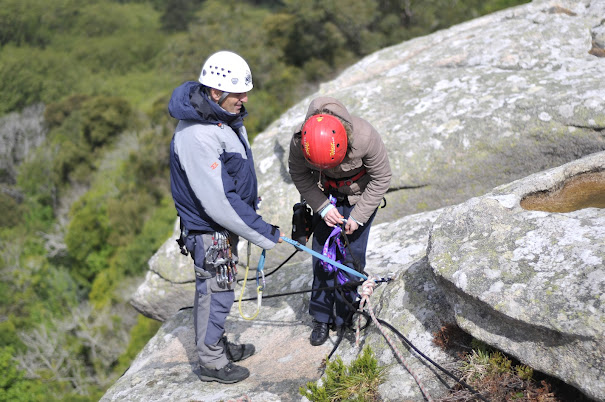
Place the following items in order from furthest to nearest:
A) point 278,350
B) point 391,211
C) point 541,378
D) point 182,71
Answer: point 182,71 → point 391,211 → point 278,350 → point 541,378

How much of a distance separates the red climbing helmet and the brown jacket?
168 millimetres

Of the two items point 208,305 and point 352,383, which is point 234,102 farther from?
point 352,383

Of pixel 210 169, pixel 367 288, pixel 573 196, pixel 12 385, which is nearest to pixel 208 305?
pixel 210 169

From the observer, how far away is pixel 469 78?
784 centimetres

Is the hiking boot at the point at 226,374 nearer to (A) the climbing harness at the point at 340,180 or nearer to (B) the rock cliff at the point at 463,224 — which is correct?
(B) the rock cliff at the point at 463,224

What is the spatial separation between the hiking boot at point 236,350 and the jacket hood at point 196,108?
2276 mm

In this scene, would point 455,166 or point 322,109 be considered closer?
point 322,109

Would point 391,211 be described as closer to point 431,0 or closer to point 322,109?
point 322,109

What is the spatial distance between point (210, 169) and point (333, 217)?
1216 millimetres

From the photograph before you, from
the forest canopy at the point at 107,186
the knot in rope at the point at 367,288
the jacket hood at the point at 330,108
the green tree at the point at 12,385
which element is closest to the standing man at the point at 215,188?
the jacket hood at the point at 330,108

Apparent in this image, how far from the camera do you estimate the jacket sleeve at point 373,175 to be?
4090mm

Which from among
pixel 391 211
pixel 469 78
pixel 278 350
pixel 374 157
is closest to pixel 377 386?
pixel 278 350

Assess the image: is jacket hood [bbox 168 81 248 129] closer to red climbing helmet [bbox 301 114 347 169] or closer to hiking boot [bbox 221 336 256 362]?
red climbing helmet [bbox 301 114 347 169]

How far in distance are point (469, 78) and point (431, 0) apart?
29.2 meters
